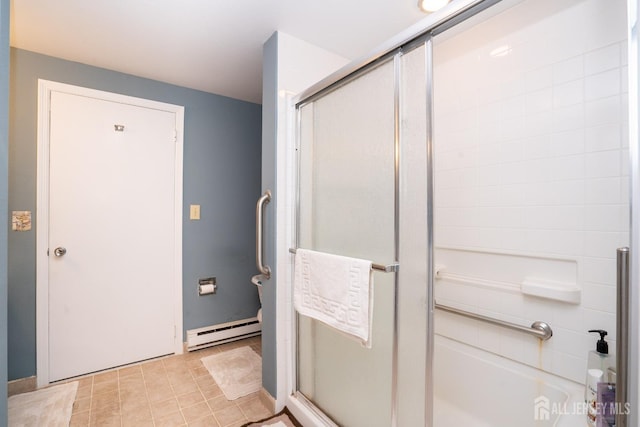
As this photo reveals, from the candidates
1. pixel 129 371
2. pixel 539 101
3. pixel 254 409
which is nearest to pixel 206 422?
pixel 254 409

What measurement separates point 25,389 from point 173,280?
1.04m

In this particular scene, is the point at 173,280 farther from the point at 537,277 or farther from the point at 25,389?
the point at 537,277

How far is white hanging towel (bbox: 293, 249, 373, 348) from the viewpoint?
1.14m

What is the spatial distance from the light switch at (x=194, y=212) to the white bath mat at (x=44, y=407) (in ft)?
4.50

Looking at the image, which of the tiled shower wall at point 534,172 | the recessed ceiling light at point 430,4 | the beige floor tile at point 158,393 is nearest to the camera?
the tiled shower wall at point 534,172

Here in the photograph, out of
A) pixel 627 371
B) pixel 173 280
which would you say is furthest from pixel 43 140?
pixel 627 371

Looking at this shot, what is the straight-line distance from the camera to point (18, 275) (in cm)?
187

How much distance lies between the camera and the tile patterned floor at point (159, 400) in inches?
63.9

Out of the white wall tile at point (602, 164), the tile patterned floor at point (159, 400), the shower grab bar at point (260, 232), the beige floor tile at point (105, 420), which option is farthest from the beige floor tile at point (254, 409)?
the white wall tile at point (602, 164)

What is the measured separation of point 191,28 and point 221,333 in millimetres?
2312

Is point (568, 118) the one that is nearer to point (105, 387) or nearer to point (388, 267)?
point (388, 267)

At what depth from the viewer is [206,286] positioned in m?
2.49

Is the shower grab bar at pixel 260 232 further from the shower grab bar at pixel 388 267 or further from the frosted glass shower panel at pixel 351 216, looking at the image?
the shower grab bar at pixel 388 267

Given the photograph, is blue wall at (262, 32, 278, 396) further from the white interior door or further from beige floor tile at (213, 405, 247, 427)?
the white interior door
